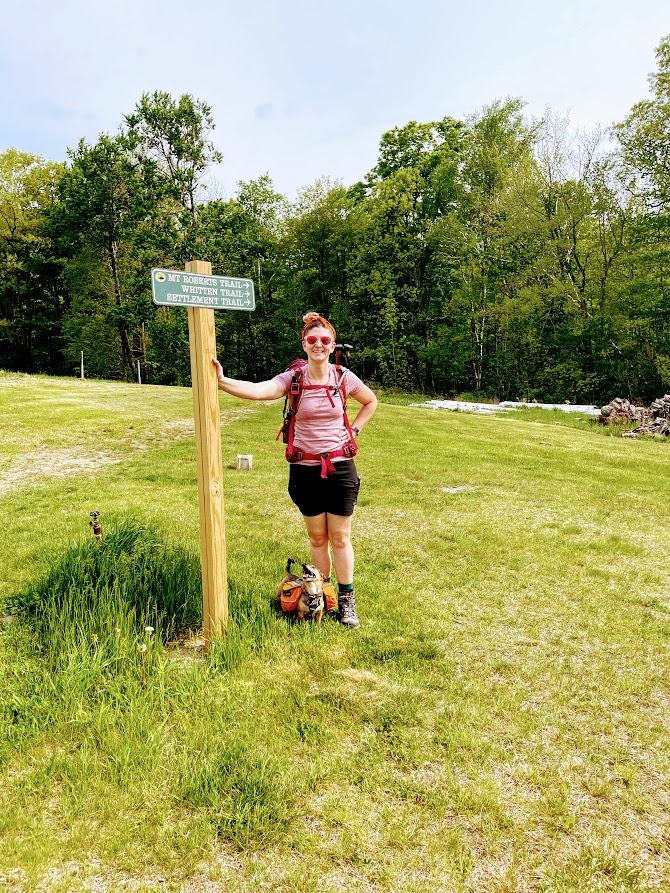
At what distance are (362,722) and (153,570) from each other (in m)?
2.34

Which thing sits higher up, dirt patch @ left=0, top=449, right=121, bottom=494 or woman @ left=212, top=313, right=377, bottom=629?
woman @ left=212, top=313, right=377, bottom=629

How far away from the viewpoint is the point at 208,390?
367cm

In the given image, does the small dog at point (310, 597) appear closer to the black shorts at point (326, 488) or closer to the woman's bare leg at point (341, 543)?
the woman's bare leg at point (341, 543)

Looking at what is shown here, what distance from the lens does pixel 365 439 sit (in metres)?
14.1

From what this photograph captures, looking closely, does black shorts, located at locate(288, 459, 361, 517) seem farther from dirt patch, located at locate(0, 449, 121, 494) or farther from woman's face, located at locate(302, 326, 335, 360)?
dirt patch, located at locate(0, 449, 121, 494)

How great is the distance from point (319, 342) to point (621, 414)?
779 inches

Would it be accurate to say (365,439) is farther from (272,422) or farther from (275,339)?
(275,339)

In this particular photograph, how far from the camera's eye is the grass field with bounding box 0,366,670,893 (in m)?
2.39

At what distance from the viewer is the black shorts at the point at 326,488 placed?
4.12 meters

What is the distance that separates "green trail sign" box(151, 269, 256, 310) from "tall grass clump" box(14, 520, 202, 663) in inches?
90.8

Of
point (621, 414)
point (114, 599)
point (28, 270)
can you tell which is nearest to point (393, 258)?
point (621, 414)

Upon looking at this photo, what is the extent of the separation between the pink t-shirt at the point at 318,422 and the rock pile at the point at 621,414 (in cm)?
1909

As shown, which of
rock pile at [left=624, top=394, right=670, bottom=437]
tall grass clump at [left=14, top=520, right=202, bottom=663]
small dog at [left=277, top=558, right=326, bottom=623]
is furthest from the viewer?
rock pile at [left=624, top=394, right=670, bottom=437]

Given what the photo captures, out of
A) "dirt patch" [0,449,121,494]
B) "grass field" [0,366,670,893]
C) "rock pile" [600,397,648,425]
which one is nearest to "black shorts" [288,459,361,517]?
"grass field" [0,366,670,893]
